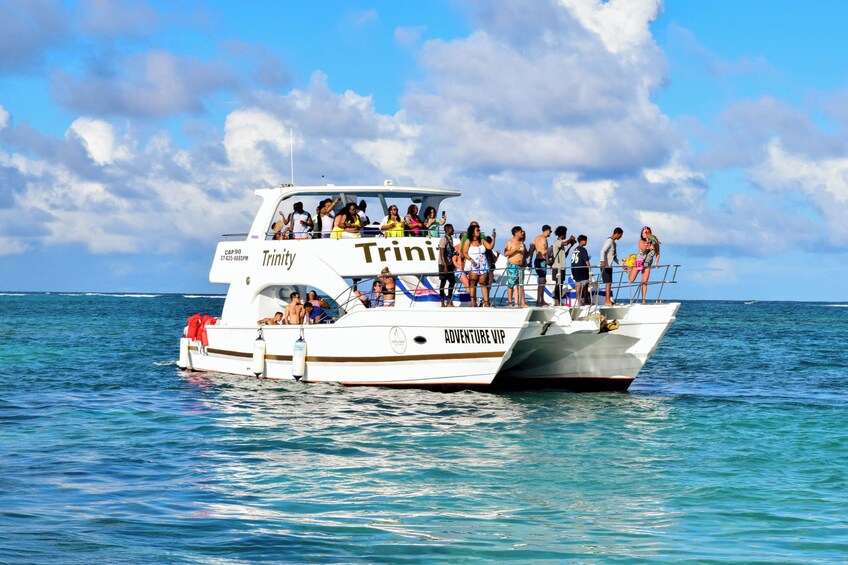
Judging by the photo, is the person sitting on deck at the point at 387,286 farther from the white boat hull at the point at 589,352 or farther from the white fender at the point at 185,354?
the white fender at the point at 185,354

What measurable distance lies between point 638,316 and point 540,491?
8.62 m

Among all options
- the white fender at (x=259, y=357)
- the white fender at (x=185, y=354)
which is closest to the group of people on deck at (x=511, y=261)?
the white fender at (x=259, y=357)

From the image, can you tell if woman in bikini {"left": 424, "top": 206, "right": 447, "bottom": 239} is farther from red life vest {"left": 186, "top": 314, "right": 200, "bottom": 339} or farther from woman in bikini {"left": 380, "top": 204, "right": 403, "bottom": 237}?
red life vest {"left": 186, "top": 314, "right": 200, "bottom": 339}

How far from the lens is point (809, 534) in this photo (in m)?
9.41

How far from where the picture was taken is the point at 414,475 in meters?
12.2

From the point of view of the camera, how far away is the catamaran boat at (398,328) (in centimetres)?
1844

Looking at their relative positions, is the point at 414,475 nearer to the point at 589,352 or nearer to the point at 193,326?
the point at 589,352

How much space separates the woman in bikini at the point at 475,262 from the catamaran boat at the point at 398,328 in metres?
0.37

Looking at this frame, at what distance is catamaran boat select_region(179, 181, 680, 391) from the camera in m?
18.4

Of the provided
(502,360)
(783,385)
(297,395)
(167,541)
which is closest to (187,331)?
(297,395)

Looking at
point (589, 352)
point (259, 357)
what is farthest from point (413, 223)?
point (589, 352)

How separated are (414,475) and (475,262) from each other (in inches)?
303

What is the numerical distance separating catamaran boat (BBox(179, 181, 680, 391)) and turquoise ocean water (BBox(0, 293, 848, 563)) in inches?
22.4

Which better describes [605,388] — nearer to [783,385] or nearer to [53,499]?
[783,385]
